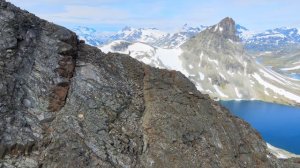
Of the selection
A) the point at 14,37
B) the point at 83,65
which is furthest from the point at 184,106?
the point at 14,37

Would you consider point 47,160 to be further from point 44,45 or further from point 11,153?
point 44,45

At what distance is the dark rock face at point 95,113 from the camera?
2005 centimetres

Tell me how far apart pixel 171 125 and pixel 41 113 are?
7867 mm

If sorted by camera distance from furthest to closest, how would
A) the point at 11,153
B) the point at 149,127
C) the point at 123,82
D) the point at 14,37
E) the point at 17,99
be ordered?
the point at 123,82, the point at 149,127, the point at 14,37, the point at 17,99, the point at 11,153

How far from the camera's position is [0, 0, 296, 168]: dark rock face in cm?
2005

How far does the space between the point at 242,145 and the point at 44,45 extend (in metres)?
13.9

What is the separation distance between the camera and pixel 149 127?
79.8 feet

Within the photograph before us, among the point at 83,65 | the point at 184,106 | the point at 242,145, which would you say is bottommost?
the point at 242,145

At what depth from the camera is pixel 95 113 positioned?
2298 cm

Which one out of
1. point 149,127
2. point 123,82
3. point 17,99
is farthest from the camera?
point 123,82

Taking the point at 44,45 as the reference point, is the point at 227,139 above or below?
below

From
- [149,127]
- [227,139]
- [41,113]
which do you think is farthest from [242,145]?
[41,113]

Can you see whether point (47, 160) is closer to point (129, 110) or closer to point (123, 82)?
point (129, 110)

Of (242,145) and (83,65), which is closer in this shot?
(83,65)
